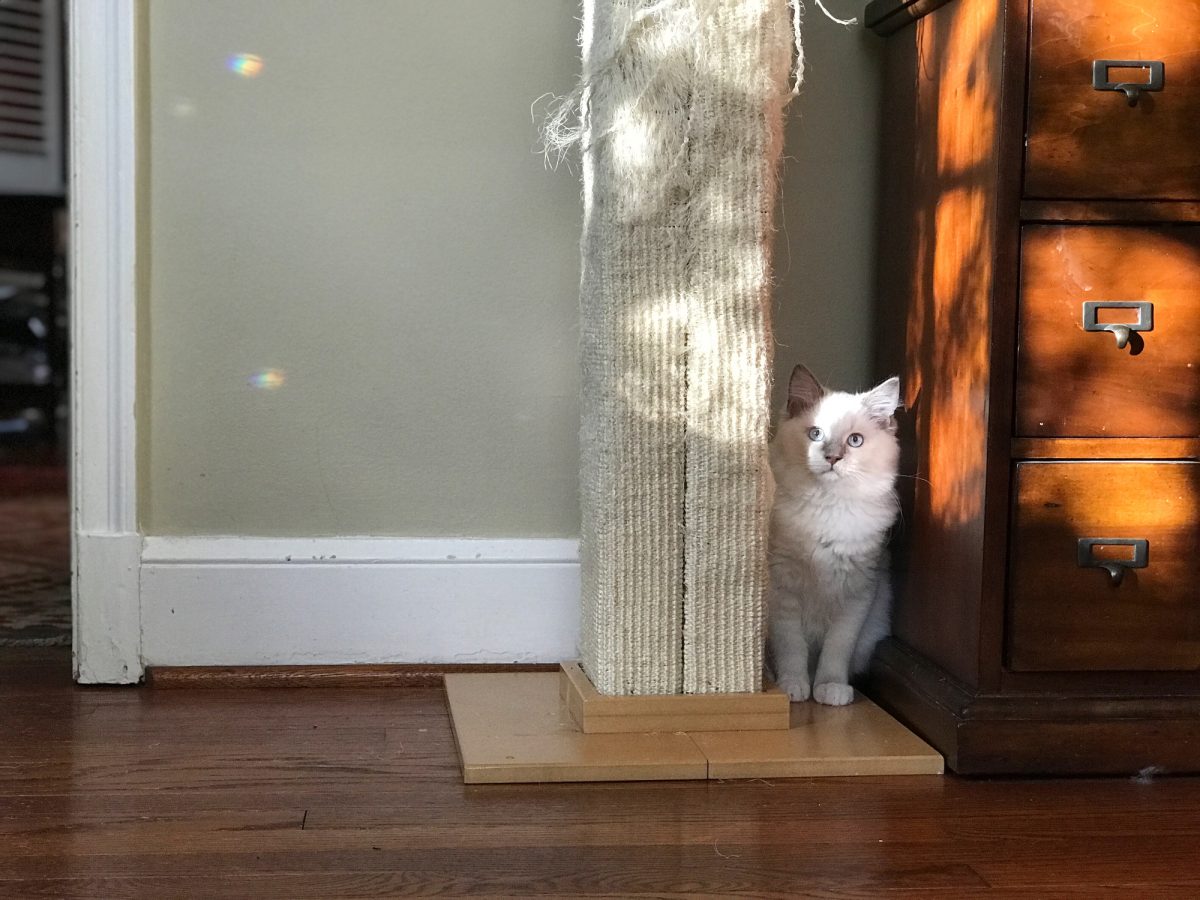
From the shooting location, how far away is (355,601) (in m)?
1.76

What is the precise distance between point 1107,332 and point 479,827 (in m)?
0.88

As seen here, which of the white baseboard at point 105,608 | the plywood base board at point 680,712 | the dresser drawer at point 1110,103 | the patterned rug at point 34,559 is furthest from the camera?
the patterned rug at point 34,559

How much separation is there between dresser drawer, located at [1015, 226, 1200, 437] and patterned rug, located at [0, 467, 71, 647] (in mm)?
1524

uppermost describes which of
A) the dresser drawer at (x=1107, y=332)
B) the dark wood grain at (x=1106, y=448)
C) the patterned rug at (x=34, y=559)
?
the dresser drawer at (x=1107, y=332)

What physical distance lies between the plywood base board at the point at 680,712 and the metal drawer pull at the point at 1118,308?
567 mm

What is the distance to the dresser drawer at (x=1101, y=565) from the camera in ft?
4.59

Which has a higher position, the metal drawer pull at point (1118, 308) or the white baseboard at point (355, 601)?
the metal drawer pull at point (1118, 308)

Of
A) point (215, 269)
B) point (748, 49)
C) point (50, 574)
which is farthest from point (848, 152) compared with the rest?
point (50, 574)

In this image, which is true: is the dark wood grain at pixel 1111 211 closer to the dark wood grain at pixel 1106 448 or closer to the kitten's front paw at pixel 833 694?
the dark wood grain at pixel 1106 448

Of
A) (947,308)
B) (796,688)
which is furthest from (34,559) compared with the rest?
(947,308)

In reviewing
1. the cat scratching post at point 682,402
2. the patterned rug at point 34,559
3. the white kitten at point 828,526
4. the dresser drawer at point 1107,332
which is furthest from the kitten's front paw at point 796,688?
the patterned rug at point 34,559

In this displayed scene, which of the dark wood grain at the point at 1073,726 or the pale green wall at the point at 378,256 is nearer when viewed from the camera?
the dark wood grain at the point at 1073,726

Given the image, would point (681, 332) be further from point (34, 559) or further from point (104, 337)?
point (34, 559)

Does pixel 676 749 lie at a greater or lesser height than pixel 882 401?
lesser
